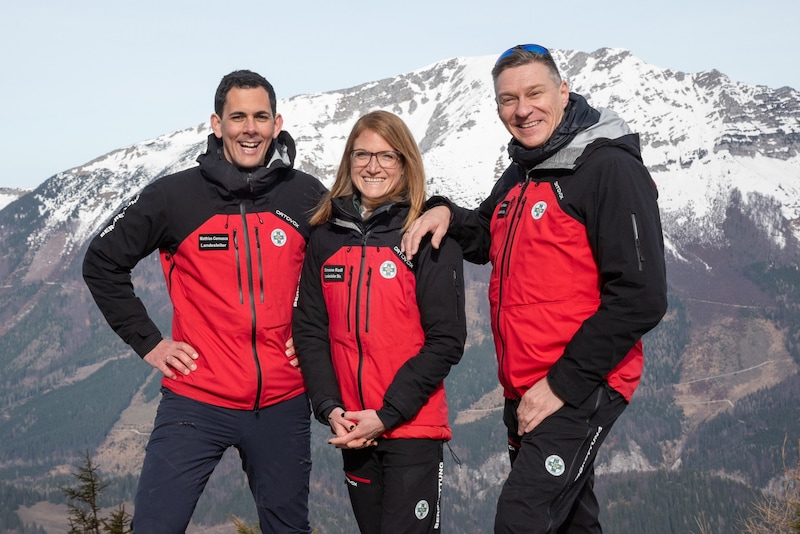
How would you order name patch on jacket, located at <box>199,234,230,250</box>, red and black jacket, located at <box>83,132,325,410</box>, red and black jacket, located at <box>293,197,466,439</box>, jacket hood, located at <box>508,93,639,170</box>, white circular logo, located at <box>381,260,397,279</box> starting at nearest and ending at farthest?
jacket hood, located at <box>508,93,639,170</box> < red and black jacket, located at <box>293,197,466,439</box> < white circular logo, located at <box>381,260,397,279</box> < red and black jacket, located at <box>83,132,325,410</box> < name patch on jacket, located at <box>199,234,230,250</box>

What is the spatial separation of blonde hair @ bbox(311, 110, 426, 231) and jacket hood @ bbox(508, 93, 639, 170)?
3.02 feet

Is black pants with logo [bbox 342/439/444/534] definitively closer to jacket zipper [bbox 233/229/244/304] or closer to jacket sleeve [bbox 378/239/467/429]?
jacket sleeve [bbox 378/239/467/429]

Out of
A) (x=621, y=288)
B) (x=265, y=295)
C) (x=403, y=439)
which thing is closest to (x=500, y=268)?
(x=621, y=288)

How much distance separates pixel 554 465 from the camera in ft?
17.7

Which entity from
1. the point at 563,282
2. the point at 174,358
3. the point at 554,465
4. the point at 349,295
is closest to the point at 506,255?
the point at 563,282

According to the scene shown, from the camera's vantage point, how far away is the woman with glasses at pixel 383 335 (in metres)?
6.04

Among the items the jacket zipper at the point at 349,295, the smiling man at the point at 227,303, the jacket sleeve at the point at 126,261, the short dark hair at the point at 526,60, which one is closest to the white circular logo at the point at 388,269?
the jacket zipper at the point at 349,295

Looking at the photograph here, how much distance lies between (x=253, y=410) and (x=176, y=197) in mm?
2078

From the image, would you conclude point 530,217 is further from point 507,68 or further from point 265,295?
point 265,295

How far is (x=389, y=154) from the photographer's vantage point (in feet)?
21.0

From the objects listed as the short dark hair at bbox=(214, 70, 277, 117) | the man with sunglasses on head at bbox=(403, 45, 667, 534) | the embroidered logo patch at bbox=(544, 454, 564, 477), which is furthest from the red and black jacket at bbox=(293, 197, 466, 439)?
the short dark hair at bbox=(214, 70, 277, 117)

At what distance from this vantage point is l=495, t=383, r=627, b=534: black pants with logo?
530cm

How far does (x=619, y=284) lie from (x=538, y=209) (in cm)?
88

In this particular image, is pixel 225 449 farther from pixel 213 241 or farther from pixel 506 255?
pixel 506 255
